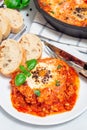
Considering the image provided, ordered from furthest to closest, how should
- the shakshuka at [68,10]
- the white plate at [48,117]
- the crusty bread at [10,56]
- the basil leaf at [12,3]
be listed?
the basil leaf at [12,3] → the shakshuka at [68,10] → the crusty bread at [10,56] → the white plate at [48,117]

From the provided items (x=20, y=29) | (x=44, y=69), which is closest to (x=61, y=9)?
(x=20, y=29)

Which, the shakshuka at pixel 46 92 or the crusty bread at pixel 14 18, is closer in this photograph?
the shakshuka at pixel 46 92

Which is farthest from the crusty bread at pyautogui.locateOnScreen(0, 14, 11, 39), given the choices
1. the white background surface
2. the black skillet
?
the white background surface

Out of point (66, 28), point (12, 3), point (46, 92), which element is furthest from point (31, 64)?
point (12, 3)

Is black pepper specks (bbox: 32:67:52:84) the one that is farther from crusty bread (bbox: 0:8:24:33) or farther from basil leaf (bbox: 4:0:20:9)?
basil leaf (bbox: 4:0:20:9)

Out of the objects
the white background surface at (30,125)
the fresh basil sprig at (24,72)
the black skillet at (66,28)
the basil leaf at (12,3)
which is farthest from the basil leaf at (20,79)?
the basil leaf at (12,3)

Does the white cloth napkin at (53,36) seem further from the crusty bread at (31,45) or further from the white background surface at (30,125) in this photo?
the white background surface at (30,125)
